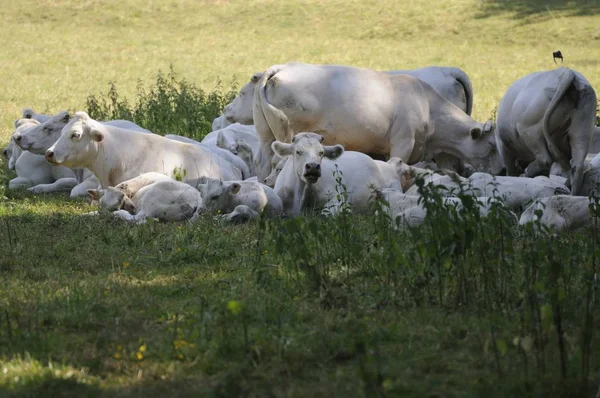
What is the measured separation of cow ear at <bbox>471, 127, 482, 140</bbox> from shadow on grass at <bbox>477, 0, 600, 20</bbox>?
83.4 ft

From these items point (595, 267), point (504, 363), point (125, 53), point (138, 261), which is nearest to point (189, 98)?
point (138, 261)

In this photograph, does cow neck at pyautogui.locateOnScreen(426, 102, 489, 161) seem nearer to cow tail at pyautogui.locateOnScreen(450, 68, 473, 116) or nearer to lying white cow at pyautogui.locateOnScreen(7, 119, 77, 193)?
cow tail at pyautogui.locateOnScreen(450, 68, 473, 116)

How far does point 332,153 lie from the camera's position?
398 inches

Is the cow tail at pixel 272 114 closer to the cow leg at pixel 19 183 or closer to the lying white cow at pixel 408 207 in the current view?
the lying white cow at pixel 408 207

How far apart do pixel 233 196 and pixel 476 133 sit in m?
3.94

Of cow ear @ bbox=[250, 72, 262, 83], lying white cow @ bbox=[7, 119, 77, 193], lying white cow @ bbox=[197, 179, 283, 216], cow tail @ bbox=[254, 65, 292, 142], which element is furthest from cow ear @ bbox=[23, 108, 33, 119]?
lying white cow @ bbox=[197, 179, 283, 216]

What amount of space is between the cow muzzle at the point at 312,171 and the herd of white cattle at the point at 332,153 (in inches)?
0.5

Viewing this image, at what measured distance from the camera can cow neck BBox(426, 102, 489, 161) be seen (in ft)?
42.1

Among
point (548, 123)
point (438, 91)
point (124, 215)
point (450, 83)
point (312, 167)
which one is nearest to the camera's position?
point (312, 167)

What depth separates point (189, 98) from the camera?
16859 mm

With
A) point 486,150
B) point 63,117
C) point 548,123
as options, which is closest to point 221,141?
point 63,117

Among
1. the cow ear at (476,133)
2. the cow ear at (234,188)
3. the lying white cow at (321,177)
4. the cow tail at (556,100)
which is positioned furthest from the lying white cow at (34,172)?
the cow tail at (556,100)

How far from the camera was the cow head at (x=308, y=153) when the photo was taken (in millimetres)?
9555

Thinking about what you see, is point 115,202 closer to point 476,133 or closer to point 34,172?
point 34,172
